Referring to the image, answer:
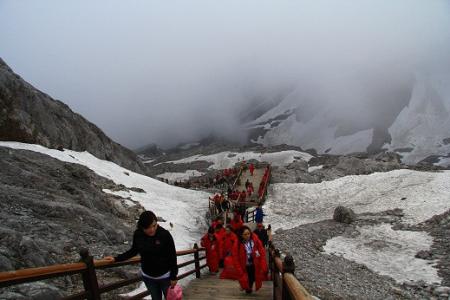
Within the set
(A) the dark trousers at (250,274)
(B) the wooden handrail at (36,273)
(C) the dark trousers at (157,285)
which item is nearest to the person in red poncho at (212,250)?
(A) the dark trousers at (250,274)

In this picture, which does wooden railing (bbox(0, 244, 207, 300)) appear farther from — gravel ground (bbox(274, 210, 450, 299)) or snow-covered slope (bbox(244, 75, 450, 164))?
snow-covered slope (bbox(244, 75, 450, 164))

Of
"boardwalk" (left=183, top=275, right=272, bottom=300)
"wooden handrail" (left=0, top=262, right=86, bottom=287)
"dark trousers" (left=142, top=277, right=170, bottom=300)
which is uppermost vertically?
"wooden handrail" (left=0, top=262, right=86, bottom=287)

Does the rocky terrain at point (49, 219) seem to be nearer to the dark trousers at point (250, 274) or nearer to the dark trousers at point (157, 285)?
the dark trousers at point (157, 285)

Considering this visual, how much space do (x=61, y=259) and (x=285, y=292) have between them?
6731 millimetres

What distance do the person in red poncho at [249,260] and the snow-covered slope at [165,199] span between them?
838cm

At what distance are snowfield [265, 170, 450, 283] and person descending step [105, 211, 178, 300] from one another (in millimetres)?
12172

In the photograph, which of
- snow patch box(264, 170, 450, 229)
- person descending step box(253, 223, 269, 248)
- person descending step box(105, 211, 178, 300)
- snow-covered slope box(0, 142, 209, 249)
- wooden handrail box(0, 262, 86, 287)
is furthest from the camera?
snow patch box(264, 170, 450, 229)

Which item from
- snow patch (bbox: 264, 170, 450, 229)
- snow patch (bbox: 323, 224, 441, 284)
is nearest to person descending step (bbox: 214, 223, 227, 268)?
snow patch (bbox: 323, 224, 441, 284)

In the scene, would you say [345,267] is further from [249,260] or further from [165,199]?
[165,199]

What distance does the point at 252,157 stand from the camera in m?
100

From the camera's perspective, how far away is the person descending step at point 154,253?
519 centimetres

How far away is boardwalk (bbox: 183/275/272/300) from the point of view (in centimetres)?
813

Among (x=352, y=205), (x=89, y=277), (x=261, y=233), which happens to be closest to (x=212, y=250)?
(x=261, y=233)

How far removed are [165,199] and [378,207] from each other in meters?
14.6
